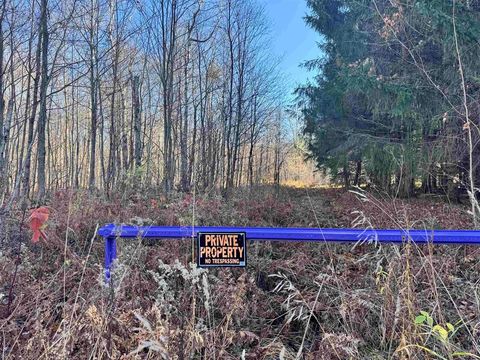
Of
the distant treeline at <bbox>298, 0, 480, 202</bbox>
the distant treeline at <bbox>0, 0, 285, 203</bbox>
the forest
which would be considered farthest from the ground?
the distant treeline at <bbox>0, 0, 285, 203</bbox>

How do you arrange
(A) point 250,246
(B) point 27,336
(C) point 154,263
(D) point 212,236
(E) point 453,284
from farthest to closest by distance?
(A) point 250,246, (C) point 154,263, (E) point 453,284, (D) point 212,236, (B) point 27,336

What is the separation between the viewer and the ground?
1469mm

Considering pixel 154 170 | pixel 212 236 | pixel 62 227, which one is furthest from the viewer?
pixel 154 170

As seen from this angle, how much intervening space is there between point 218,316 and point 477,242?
1769 millimetres

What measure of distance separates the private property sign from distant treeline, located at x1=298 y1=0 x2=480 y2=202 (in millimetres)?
2096

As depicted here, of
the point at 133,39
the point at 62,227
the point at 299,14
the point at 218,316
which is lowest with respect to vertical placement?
the point at 218,316

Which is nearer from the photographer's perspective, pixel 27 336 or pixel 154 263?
pixel 27 336

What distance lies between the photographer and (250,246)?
3.57 meters

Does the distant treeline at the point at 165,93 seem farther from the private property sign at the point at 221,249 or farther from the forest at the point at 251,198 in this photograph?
the private property sign at the point at 221,249

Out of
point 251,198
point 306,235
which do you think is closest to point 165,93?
point 251,198

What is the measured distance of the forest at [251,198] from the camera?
64.6 inches

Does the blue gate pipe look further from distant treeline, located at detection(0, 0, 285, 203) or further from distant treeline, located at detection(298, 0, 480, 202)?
distant treeline, located at detection(0, 0, 285, 203)

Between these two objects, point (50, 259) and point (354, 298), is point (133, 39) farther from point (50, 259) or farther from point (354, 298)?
point (354, 298)

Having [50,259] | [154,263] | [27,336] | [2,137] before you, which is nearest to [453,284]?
[154,263]
